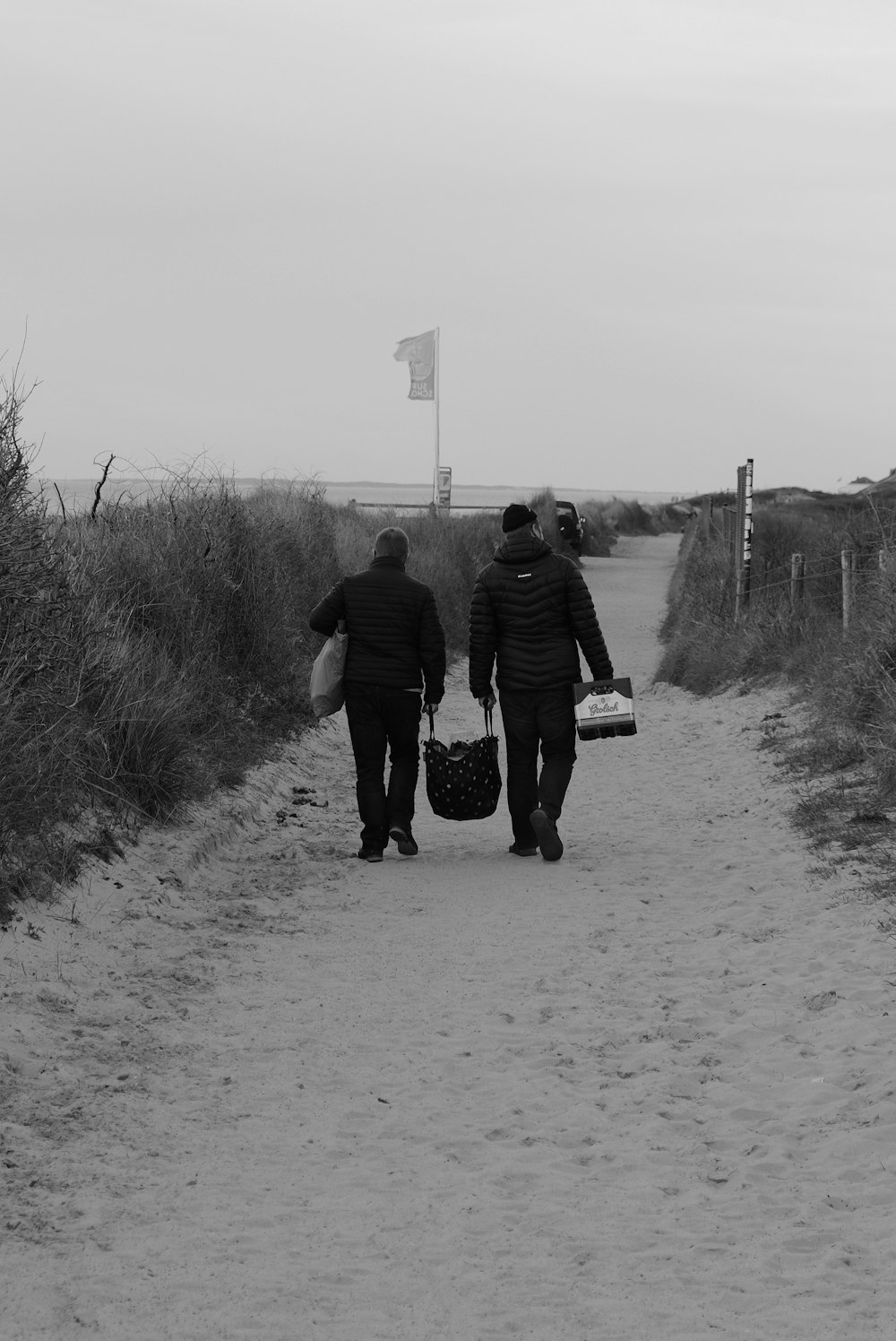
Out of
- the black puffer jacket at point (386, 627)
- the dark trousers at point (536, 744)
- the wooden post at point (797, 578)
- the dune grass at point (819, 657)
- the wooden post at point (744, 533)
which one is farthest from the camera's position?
the wooden post at point (744, 533)

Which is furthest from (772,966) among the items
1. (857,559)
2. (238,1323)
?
(857,559)

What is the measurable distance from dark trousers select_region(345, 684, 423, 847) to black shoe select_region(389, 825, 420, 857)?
0.05 metres

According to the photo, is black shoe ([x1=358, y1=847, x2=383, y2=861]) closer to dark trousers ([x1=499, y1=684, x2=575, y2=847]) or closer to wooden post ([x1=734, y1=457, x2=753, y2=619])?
dark trousers ([x1=499, y1=684, x2=575, y2=847])

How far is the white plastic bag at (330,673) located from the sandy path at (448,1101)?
980 mm

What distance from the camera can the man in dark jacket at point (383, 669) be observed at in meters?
8.71

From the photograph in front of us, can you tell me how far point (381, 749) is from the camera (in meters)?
8.80

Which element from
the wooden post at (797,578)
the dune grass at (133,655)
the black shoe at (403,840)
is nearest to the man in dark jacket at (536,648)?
the black shoe at (403,840)

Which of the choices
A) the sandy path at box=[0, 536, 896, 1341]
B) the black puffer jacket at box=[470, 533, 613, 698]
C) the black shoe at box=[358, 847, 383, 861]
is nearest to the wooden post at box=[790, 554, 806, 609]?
the sandy path at box=[0, 536, 896, 1341]

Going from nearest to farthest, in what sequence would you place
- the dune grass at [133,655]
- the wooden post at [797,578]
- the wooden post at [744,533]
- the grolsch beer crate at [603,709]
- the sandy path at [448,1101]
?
the sandy path at [448,1101] < the dune grass at [133,655] < the grolsch beer crate at [603,709] < the wooden post at [797,578] < the wooden post at [744,533]

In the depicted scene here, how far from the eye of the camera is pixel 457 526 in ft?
101

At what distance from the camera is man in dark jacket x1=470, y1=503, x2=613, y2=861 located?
850cm

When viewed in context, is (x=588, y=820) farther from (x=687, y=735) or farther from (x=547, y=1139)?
(x=547, y=1139)

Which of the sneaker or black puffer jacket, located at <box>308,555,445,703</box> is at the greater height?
black puffer jacket, located at <box>308,555,445,703</box>

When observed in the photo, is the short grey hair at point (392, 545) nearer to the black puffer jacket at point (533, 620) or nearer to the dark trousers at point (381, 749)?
the black puffer jacket at point (533, 620)
